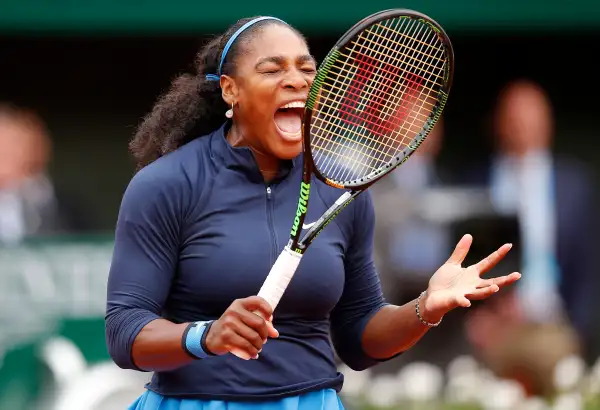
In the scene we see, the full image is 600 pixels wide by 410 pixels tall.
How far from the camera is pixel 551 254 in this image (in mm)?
6363

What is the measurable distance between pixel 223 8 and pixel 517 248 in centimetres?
208

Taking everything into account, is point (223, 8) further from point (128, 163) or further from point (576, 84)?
point (576, 84)

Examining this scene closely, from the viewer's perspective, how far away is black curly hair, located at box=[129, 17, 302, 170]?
315 cm

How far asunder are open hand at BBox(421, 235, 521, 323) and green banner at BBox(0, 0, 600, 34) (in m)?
3.94

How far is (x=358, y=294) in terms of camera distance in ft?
10.4

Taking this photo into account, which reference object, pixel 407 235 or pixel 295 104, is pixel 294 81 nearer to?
pixel 295 104

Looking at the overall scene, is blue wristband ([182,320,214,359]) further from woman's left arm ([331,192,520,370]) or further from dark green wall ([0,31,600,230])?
dark green wall ([0,31,600,230])

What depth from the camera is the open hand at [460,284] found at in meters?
2.83

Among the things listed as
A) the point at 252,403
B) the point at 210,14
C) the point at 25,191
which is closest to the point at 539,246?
the point at 210,14

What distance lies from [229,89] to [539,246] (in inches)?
142

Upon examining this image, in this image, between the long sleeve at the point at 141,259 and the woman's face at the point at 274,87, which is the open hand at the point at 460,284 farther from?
the long sleeve at the point at 141,259

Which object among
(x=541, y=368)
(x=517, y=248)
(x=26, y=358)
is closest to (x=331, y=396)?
(x=26, y=358)

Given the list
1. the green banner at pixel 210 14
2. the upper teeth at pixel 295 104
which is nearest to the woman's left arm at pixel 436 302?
the upper teeth at pixel 295 104

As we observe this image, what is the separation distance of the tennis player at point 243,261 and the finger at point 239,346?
0.09 meters
